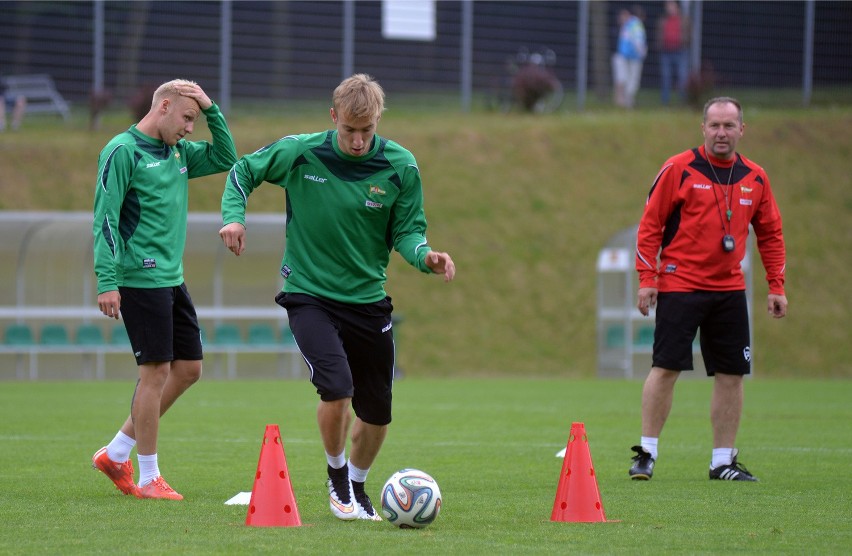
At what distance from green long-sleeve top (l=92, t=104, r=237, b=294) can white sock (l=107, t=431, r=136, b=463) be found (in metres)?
0.91

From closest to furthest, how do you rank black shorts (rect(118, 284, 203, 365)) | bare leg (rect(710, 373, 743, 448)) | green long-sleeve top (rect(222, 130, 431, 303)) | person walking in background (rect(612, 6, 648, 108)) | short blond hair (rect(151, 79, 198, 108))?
green long-sleeve top (rect(222, 130, 431, 303)) < black shorts (rect(118, 284, 203, 365)) < short blond hair (rect(151, 79, 198, 108)) < bare leg (rect(710, 373, 743, 448)) < person walking in background (rect(612, 6, 648, 108))

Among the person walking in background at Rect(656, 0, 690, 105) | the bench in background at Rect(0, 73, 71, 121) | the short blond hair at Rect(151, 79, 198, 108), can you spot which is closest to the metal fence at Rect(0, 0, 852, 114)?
the bench in background at Rect(0, 73, 71, 121)

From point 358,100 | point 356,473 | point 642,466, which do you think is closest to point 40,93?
point 642,466

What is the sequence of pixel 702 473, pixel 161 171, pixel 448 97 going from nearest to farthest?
1. pixel 161 171
2. pixel 702 473
3. pixel 448 97

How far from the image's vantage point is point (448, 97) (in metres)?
30.5

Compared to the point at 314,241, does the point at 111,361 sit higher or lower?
lower

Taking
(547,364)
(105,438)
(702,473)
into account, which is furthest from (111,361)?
(702,473)

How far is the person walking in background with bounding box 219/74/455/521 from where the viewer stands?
19.6 feet

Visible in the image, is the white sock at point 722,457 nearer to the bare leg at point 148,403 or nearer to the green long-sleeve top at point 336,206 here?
the green long-sleeve top at point 336,206

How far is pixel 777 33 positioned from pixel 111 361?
63.1 ft

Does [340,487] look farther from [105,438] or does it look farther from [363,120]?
[105,438]

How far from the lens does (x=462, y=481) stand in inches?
297

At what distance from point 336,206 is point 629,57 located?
25724 mm

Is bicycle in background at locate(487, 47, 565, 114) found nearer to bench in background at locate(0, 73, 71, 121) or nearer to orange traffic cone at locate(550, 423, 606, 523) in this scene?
bench in background at locate(0, 73, 71, 121)
